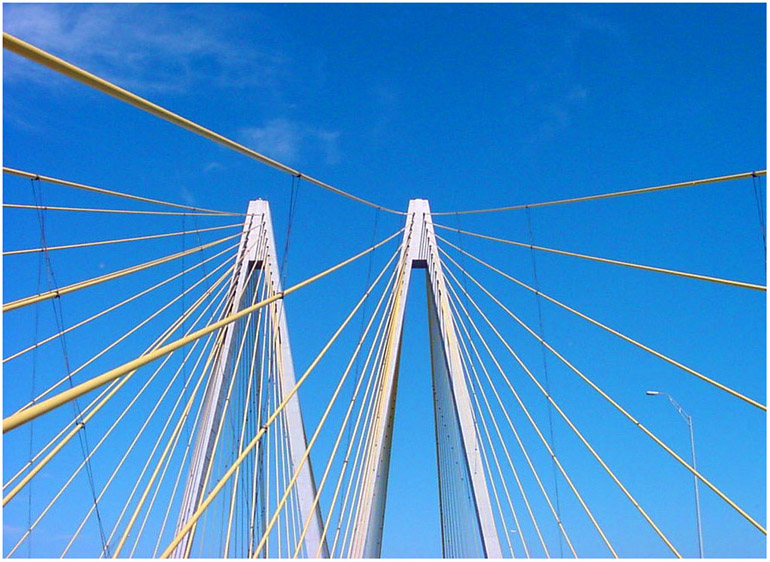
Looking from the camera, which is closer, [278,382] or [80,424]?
[80,424]

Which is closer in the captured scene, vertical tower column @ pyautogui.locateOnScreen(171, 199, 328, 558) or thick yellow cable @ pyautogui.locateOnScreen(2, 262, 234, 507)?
thick yellow cable @ pyautogui.locateOnScreen(2, 262, 234, 507)

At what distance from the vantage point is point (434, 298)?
19.1 meters

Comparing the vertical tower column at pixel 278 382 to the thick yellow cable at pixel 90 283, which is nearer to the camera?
the thick yellow cable at pixel 90 283

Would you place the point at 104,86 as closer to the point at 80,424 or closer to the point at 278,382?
the point at 80,424

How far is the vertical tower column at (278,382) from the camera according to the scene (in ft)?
55.8

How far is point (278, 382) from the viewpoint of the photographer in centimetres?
1880

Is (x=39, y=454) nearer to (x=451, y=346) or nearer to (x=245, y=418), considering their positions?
(x=245, y=418)

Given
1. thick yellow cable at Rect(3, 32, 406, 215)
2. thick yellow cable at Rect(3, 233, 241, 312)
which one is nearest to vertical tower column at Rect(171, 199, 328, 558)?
thick yellow cable at Rect(3, 233, 241, 312)

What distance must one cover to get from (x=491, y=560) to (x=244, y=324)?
696 centimetres

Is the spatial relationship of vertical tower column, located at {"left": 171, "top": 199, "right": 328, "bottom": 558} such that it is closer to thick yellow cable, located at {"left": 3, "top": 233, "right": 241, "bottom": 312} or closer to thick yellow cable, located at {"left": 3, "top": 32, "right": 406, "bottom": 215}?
thick yellow cable, located at {"left": 3, "top": 233, "right": 241, "bottom": 312}

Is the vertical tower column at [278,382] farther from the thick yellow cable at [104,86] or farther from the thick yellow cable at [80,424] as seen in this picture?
the thick yellow cable at [104,86]

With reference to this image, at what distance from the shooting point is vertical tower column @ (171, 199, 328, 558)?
55.8ft

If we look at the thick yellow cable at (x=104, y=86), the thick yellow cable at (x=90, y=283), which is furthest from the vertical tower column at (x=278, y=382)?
the thick yellow cable at (x=104, y=86)

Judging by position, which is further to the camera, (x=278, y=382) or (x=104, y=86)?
(x=278, y=382)
